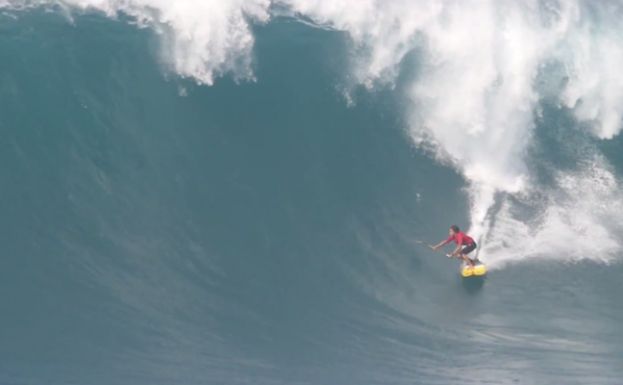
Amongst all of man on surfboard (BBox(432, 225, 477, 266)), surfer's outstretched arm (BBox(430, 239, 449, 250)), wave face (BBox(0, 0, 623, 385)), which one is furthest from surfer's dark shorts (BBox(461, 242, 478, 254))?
wave face (BBox(0, 0, 623, 385))

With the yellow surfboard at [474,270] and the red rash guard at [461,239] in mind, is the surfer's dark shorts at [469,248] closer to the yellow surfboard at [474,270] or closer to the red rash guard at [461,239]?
the red rash guard at [461,239]

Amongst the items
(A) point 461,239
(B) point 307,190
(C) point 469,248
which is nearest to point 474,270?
(C) point 469,248

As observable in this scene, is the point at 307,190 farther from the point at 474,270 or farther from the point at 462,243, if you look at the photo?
the point at 474,270

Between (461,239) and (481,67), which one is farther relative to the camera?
(481,67)

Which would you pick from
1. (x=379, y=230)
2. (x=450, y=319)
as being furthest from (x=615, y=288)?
(x=379, y=230)

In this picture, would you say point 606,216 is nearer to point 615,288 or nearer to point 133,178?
point 615,288

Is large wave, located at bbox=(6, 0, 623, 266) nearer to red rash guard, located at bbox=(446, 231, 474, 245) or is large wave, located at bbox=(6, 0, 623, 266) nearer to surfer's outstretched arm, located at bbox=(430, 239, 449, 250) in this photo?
surfer's outstretched arm, located at bbox=(430, 239, 449, 250)
